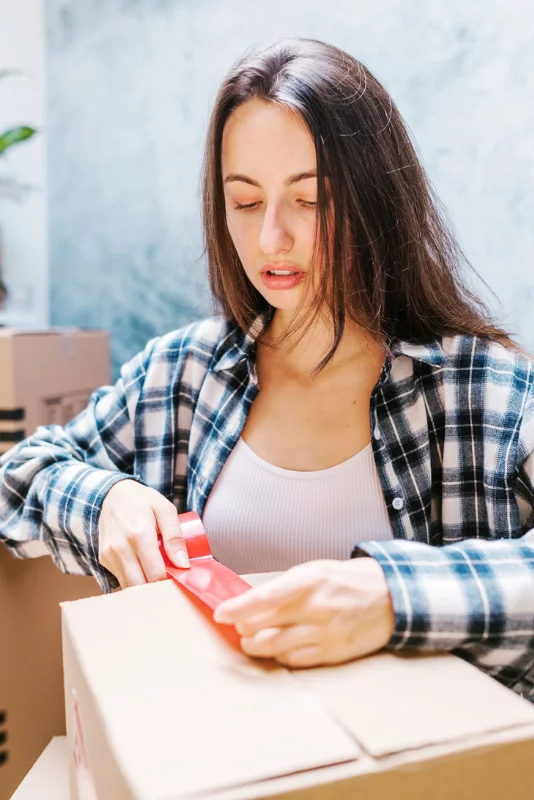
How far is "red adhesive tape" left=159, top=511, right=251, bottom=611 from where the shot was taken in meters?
0.58

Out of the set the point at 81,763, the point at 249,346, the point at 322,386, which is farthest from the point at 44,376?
the point at 81,763

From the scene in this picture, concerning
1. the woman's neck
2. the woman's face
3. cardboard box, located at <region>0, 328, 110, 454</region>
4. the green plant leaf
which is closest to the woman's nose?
the woman's face

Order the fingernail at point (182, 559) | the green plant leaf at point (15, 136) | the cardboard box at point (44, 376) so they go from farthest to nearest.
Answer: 1. the green plant leaf at point (15, 136)
2. the cardboard box at point (44, 376)
3. the fingernail at point (182, 559)

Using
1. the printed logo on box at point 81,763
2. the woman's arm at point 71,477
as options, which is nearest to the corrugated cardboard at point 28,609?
the woman's arm at point 71,477

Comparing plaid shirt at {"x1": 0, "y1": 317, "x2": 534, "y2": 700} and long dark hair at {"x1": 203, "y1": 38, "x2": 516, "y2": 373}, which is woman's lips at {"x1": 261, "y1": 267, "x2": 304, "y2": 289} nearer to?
long dark hair at {"x1": 203, "y1": 38, "x2": 516, "y2": 373}

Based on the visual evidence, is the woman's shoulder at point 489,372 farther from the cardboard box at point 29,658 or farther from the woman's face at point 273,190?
the cardboard box at point 29,658

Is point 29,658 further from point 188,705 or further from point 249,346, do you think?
point 188,705

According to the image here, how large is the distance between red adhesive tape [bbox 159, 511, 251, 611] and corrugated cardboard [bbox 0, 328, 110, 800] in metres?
0.45

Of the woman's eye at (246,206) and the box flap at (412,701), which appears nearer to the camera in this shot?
the box flap at (412,701)

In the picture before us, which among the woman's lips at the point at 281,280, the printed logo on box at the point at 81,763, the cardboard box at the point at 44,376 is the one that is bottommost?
the printed logo on box at the point at 81,763

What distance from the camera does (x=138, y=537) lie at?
0.73 m

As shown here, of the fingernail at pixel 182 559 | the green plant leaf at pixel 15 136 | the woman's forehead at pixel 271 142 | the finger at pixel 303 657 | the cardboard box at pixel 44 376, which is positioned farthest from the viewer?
the green plant leaf at pixel 15 136

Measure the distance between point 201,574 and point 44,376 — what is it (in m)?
0.80

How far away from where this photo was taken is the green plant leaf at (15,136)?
5.86 feet
